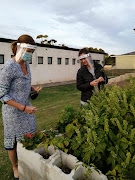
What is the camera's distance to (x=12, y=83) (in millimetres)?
2023

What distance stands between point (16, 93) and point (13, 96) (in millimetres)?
55

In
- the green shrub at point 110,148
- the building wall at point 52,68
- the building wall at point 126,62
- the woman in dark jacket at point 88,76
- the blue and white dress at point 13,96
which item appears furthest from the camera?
the building wall at point 126,62

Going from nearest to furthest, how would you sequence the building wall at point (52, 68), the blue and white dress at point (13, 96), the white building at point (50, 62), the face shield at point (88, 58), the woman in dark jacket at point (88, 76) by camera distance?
the blue and white dress at point (13, 96) < the face shield at point (88, 58) < the woman in dark jacket at point (88, 76) < the white building at point (50, 62) < the building wall at point (52, 68)

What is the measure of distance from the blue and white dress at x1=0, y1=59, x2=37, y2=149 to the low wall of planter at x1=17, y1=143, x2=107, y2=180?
526 mm

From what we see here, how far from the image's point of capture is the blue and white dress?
1.91 meters

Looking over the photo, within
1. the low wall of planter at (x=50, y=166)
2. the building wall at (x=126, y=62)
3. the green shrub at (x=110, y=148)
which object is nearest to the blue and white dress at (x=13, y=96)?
the low wall of planter at (x=50, y=166)

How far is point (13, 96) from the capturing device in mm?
2035

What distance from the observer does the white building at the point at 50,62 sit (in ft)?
58.3

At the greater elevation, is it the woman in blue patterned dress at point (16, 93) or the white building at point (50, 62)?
the white building at point (50, 62)

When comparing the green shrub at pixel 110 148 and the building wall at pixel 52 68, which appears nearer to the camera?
the green shrub at pixel 110 148

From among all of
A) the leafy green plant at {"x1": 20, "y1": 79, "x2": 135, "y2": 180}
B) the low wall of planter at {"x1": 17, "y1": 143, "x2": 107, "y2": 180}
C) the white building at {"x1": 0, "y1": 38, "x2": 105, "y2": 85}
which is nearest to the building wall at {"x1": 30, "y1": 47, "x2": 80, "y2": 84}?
the white building at {"x1": 0, "y1": 38, "x2": 105, "y2": 85}

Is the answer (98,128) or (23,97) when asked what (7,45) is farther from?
(98,128)

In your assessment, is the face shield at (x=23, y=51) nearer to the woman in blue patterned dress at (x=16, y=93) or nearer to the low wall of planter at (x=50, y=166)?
the woman in blue patterned dress at (x=16, y=93)

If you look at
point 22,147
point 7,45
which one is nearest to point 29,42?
point 22,147
